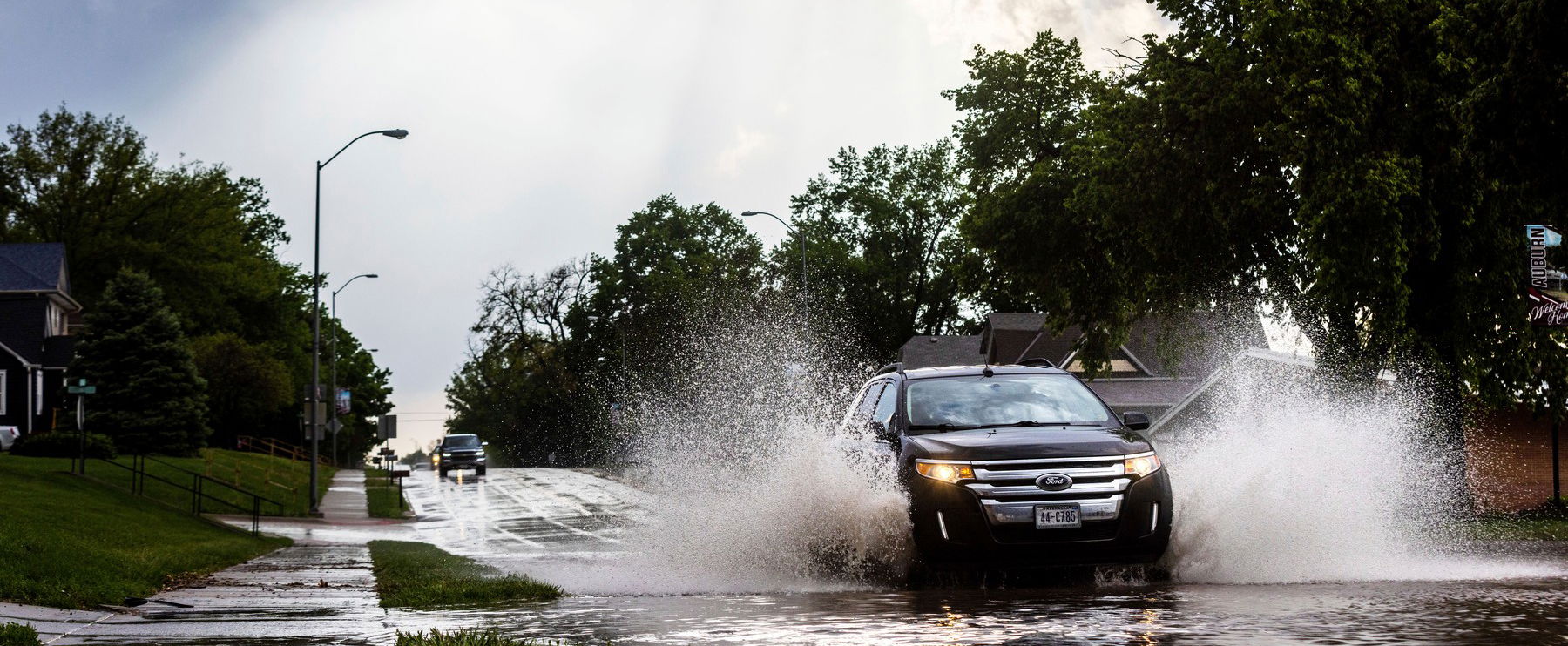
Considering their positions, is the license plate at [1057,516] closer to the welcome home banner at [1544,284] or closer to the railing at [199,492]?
the welcome home banner at [1544,284]

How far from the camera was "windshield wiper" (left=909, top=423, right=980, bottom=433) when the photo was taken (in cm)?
1156

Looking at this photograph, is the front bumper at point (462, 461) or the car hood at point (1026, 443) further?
the front bumper at point (462, 461)

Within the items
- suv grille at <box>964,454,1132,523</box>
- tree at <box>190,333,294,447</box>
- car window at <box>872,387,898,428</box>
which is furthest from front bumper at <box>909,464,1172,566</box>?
tree at <box>190,333,294,447</box>

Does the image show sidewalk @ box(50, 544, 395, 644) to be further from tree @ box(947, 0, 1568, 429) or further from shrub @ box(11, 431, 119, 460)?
shrub @ box(11, 431, 119, 460)

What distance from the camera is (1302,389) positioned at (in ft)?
92.8

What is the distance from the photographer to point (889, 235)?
85.1 metres

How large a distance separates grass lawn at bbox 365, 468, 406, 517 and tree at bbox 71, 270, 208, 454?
256 inches

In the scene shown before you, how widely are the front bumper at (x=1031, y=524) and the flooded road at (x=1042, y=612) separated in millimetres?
280

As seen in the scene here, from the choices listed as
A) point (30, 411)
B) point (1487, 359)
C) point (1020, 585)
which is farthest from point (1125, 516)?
point (30, 411)

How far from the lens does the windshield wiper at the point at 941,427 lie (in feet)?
37.9

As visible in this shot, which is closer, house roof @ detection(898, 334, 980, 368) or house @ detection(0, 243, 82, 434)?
house @ detection(0, 243, 82, 434)

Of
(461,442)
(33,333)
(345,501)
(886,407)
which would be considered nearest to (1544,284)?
(886,407)

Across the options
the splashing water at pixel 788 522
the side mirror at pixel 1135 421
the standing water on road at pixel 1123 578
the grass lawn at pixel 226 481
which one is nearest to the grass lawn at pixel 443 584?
the standing water on road at pixel 1123 578

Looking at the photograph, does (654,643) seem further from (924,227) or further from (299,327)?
(299,327)
